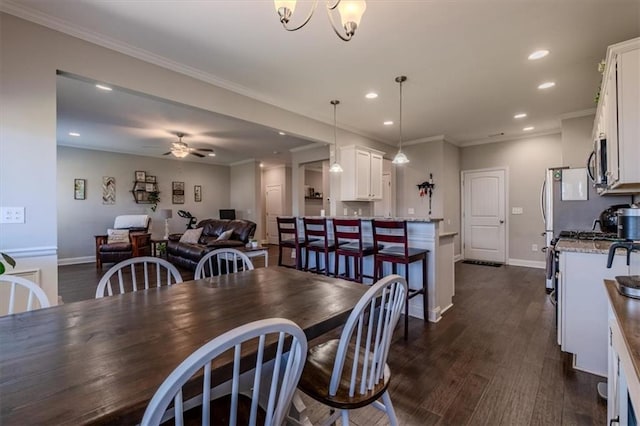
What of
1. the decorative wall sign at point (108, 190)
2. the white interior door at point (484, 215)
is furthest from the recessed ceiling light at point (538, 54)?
the decorative wall sign at point (108, 190)

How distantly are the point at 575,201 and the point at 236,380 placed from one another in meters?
4.33

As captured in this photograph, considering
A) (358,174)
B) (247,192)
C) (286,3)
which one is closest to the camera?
(286,3)

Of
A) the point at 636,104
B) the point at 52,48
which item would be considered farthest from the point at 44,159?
the point at 636,104

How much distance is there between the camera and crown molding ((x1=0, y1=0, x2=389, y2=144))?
2128 mm

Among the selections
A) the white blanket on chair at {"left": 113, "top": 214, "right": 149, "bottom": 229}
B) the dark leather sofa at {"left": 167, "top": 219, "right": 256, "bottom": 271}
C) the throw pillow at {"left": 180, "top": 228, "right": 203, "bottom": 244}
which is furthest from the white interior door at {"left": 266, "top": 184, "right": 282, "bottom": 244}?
the white blanket on chair at {"left": 113, "top": 214, "right": 149, "bottom": 229}

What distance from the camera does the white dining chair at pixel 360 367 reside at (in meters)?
1.08

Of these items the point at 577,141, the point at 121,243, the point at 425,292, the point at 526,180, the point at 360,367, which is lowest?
the point at 425,292

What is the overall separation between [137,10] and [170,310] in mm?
2250

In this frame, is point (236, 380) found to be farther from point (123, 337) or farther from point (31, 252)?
point (31, 252)

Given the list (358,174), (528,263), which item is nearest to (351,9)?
(358,174)

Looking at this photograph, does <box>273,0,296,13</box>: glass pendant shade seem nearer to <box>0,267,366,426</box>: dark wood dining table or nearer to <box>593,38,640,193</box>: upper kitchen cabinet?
<box>0,267,366,426</box>: dark wood dining table

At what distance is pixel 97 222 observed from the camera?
6688mm

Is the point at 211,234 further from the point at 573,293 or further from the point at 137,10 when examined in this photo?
the point at 573,293

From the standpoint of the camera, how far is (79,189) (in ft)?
21.1
